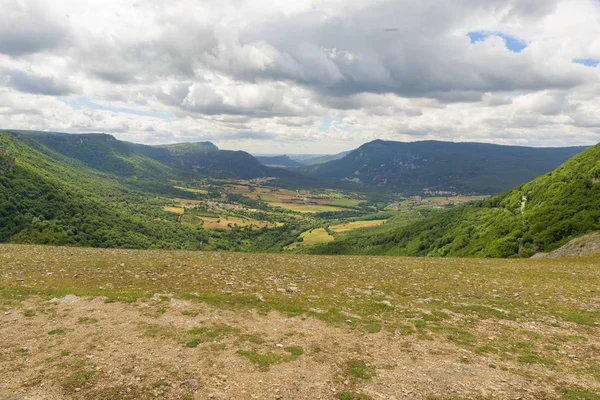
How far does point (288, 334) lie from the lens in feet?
54.6

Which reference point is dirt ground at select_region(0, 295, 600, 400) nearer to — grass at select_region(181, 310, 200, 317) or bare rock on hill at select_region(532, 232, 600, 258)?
grass at select_region(181, 310, 200, 317)

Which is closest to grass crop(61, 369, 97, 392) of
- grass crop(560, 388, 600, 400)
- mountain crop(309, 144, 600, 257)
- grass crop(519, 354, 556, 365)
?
grass crop(560, 388, 600, 400)

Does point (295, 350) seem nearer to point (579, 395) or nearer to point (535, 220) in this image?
point (579, 395)

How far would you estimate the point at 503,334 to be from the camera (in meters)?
17.2

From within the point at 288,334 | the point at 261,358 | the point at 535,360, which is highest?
the point at 535,360

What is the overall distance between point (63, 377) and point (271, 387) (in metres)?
8.40

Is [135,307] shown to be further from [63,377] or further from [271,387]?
[271,387]

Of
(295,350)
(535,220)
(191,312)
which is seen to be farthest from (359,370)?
(535,220)

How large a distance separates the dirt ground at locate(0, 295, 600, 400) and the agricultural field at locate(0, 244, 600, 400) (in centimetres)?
7

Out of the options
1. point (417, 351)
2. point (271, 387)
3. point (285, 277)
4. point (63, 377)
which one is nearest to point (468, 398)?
point (417, 351)

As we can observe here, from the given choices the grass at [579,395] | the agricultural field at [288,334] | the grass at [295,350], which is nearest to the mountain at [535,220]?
the agricultural field at [288,334]

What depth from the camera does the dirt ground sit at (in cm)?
1177

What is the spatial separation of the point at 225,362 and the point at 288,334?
4.09 m

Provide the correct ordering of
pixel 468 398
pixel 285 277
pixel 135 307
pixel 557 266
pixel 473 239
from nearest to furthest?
pixel 468 398 < pixel 135 307 < pixel 285 277 < pixel 557 266 < pixel 473 239
